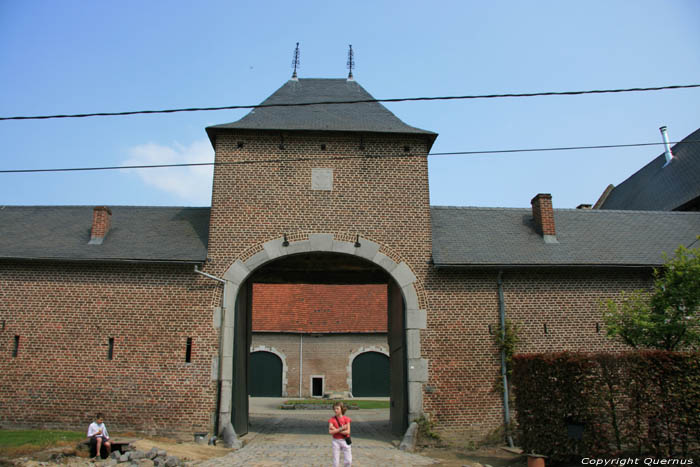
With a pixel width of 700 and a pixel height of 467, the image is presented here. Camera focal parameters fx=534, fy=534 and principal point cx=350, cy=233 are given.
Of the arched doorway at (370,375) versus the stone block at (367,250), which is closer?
the stone block at (367,250)

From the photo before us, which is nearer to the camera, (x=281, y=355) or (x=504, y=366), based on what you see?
(x=504, y=366)

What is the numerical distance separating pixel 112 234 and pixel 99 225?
35 centimetres

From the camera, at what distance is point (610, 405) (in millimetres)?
8344

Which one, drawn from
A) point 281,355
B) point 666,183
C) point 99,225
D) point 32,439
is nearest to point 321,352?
point 281,355

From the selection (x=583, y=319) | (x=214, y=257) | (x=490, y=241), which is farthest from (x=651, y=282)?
(x=214, y=257)

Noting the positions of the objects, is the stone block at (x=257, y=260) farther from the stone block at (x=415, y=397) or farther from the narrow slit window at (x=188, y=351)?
the stone block at (x=415, y=397)

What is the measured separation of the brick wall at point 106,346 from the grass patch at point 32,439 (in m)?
0.54

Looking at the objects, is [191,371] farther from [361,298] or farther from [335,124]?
[361,298]

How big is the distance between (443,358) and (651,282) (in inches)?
200

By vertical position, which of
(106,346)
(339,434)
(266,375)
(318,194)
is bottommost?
(339,434)

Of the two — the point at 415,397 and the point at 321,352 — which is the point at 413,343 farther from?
the point at 321,352

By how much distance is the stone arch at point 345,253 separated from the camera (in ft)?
36.1

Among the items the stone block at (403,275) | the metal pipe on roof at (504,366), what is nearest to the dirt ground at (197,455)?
the metal pipe on roof at (504,366)

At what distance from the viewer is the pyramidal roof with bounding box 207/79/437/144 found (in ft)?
40.2
